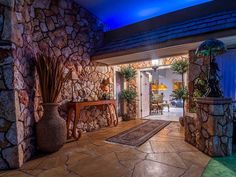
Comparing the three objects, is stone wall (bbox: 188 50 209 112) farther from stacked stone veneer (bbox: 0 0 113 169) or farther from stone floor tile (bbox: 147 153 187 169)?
stacked stone veneer (bbox: 0 0 113 169)

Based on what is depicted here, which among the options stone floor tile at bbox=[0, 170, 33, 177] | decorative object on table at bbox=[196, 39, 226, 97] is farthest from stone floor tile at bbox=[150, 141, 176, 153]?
→ stone floor tile at bbox=[0, 170, 33, 177]

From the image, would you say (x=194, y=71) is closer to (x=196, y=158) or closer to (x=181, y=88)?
(x=181, y=88)

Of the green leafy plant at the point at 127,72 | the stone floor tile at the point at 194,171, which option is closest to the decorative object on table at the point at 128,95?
the green leafy plant at the point at 127,72

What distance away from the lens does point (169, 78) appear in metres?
13.7

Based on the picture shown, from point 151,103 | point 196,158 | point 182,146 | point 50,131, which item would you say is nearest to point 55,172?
point 50,131

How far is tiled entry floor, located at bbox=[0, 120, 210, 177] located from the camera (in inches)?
93.0

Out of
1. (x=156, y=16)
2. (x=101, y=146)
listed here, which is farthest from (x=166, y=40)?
(x=101, y=146)

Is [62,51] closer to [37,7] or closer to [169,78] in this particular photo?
[37,7]

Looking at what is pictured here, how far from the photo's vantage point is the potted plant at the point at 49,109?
307 cm

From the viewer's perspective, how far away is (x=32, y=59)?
3236 mm

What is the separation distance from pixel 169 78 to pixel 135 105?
766 cm

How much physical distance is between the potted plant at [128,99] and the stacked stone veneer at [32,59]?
153 cm

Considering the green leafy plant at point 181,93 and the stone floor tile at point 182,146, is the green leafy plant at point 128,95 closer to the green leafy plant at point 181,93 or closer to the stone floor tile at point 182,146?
the green leafy plant at point 181,93

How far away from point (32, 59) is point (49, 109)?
1.10m
